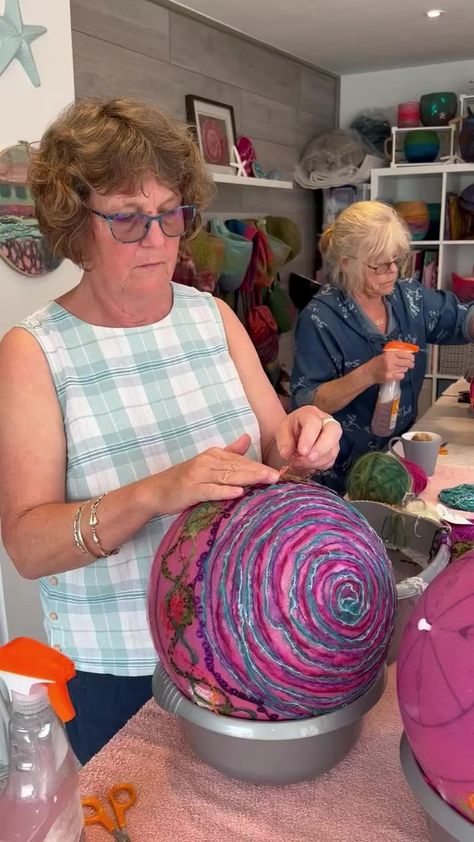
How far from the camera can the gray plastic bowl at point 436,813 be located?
1.81ft

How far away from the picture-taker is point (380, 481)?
4.57ft

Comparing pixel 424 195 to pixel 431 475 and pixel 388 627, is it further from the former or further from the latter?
pixel 388 627

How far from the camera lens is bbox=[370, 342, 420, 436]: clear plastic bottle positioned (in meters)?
1.98

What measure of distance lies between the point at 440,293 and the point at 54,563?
73.2 inches

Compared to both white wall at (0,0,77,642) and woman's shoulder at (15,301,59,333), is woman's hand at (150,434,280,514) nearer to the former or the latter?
woman's shoulder at (15,301,59,333)

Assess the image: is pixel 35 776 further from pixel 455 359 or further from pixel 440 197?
pixel 440 197

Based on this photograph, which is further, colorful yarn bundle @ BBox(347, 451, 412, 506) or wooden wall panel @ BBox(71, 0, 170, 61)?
wooden wall panel @ BBox(71, 0, 170, 61)

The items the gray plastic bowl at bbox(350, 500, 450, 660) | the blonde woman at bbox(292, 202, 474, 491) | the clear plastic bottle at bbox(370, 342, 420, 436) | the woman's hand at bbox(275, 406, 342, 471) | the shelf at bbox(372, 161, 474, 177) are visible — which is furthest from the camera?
the shelf at bbox(372, 161, 474, 177)

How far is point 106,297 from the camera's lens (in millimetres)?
1094

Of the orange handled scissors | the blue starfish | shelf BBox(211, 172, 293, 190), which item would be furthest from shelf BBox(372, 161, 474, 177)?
the orange handled scissors

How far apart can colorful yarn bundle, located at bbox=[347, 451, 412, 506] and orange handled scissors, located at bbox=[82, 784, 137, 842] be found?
0.78 metres

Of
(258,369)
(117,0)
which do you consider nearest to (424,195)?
(117,0)

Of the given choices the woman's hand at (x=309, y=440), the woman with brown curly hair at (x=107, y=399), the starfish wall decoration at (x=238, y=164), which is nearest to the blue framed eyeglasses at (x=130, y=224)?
the woman with brown curly hair at (x=107, y=399)

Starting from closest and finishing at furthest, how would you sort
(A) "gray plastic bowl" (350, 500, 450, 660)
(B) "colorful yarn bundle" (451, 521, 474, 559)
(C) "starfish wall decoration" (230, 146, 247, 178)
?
(A) "gray plastic bowl" (350, 500, 450, 660) → (B) "colorful yarn bundle" (451, 521, 474, 559) → (C) "starfish wall decoration" (230, 146, 247, 178)
